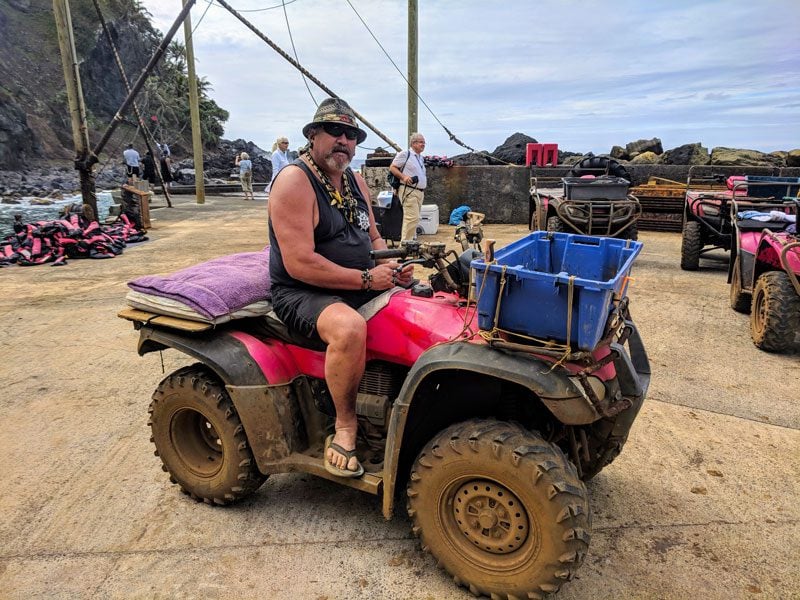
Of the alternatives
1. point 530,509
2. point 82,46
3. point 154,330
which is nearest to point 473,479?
point 530,509

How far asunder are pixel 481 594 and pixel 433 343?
1.02 m

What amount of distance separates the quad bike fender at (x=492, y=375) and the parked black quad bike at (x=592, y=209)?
7.20 meters

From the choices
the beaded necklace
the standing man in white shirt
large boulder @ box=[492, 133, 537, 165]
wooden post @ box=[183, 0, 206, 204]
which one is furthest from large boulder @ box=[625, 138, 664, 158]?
the beaded necklace

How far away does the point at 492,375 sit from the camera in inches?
83.0

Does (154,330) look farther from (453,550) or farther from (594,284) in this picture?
(594,284)

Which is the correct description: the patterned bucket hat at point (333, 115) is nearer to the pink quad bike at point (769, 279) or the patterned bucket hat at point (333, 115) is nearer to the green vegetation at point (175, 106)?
the pink quad bike at point (769, 279)

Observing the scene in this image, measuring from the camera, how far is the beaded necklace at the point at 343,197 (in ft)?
8.90

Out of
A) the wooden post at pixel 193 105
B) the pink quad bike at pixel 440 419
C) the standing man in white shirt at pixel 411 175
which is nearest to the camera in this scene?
the pink quad bike at pixel 440 419

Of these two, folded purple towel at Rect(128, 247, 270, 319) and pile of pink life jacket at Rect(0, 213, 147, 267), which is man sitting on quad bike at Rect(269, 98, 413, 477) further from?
pile of pink life jacket at Rect(0, 213, 147, 267)

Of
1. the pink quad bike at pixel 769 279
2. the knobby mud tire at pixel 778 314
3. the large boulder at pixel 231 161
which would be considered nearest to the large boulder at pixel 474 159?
the pink quad bike at pixel 769 279

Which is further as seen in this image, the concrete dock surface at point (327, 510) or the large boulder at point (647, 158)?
the large boulder at point (647, 158)

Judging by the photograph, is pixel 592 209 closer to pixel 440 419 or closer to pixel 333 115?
pixel 333 115

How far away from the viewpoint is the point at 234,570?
248cm

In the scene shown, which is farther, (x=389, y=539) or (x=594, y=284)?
(x=389, y=539)
